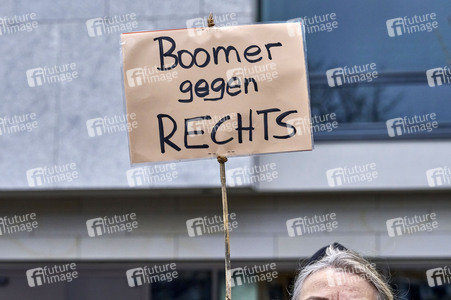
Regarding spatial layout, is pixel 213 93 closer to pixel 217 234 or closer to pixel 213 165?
pixel 213 165

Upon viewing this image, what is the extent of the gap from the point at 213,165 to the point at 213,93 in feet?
10.4

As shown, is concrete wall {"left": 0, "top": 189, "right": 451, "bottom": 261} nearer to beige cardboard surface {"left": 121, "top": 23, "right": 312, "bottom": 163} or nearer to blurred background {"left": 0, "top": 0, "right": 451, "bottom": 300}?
blurred background {"left": 0, "top": 0, "right": 451, "bottom": 300}

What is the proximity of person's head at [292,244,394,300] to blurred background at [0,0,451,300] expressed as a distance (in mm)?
4176

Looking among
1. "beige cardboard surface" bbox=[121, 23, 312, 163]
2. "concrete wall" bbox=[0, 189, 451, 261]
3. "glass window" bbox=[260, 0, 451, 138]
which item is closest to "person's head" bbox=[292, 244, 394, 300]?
"beige cardboard surface" bbox=[121, 23, 312, 163]

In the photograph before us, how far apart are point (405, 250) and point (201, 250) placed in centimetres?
146

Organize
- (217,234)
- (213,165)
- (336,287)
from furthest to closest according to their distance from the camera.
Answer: (217,234) → (213,165) → (336,287)

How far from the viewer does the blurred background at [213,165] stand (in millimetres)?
6789

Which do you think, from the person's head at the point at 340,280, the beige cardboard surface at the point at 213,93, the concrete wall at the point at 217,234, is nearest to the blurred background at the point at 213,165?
the concrete wall at the point at 217,234

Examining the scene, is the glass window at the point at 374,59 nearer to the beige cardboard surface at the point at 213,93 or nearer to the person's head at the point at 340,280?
the beige cardboard surface at the point at 213,93

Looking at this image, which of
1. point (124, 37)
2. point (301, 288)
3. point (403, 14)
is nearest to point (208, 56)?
point (124, 37)

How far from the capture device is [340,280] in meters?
2.48

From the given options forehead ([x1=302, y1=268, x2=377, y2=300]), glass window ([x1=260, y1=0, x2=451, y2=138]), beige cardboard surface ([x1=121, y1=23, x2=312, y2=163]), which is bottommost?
forehead ([x1=302, y1=268, x2=377, y2=300])

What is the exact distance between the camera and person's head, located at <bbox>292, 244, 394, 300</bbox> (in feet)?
7.97

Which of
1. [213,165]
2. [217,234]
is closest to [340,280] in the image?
[213,165]
